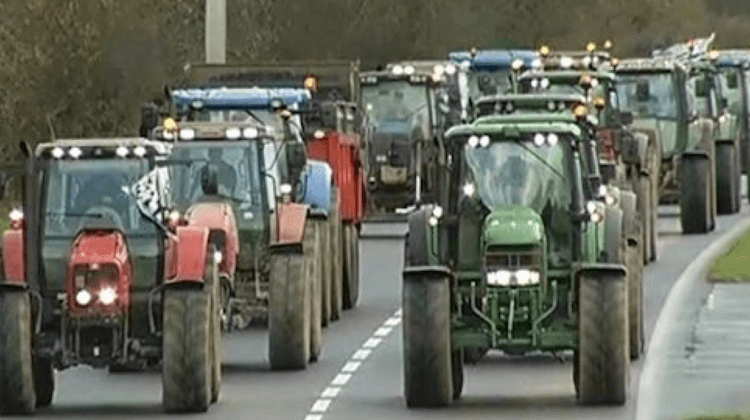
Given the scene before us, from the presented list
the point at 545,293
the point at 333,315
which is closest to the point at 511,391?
the point at 545,293

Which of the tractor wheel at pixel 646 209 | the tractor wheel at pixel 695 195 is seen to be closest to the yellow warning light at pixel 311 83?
the tractor wheel at pixel 646 209

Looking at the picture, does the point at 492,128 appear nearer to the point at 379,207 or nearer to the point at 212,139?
the point at 212,139

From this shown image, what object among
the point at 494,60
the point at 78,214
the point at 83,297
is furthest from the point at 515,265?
the point at 494,60

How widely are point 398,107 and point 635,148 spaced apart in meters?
15.0

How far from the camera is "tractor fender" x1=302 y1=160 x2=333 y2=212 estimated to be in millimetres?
32688

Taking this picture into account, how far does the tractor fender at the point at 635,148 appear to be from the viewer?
34.2m

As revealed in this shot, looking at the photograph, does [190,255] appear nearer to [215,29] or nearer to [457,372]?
[457,372]

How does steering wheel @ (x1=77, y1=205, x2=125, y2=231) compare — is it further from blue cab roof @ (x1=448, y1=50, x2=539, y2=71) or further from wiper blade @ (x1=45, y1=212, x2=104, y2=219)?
blue cab roof @ (x1=448, y1=50, x2=539, y2=71)

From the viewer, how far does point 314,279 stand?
98.0ft

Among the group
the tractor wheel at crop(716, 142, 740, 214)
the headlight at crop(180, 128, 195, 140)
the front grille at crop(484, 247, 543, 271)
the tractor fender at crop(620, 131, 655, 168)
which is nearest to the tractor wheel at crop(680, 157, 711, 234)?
the tractor fender at crop(620, 131, 655, 168)

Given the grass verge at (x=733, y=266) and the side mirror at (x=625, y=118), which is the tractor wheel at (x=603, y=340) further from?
the side mirror at (x=625, y=118)

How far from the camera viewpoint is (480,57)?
179 ft

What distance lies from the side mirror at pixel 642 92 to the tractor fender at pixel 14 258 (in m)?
24.5

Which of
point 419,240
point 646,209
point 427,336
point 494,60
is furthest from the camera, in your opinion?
point 494,60
